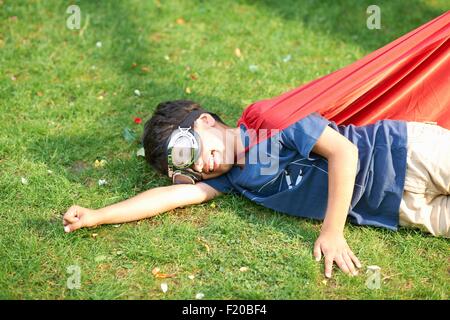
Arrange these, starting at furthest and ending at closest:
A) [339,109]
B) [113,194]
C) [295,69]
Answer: [295,69]
[113,194]
[339,109]

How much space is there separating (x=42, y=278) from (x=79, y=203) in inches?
24.8

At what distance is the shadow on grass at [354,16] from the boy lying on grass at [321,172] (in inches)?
93.1

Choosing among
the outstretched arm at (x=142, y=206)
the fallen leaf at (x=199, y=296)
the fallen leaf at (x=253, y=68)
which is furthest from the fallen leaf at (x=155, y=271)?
the fallen leaf at (x=253, y=68)

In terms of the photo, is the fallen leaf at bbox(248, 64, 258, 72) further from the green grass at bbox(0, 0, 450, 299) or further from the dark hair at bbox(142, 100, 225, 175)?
the dark hair at bbox(142, 100, 225, 175)

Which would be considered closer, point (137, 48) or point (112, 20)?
point (137, 48)

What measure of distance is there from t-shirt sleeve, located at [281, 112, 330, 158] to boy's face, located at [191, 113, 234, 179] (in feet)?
1.10

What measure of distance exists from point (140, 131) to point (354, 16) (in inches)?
111

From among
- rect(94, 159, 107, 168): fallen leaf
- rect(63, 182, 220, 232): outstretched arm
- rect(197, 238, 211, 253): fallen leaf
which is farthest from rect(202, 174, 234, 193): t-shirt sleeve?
rect(94, 159, 107, 168): fallen leaf

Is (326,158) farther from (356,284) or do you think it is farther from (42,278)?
(42,278)

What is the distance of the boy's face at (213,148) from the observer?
9.89 feet

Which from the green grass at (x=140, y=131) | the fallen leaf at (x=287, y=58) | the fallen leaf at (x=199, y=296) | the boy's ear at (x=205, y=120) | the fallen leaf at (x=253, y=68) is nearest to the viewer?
the fallen leaf at (x=199, y=296)

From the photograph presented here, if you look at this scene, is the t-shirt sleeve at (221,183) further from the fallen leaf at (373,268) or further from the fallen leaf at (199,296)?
the fallen leaf at (373,268)

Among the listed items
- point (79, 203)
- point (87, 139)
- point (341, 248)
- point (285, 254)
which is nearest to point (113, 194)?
point (79, 203)

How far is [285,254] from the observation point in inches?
112
